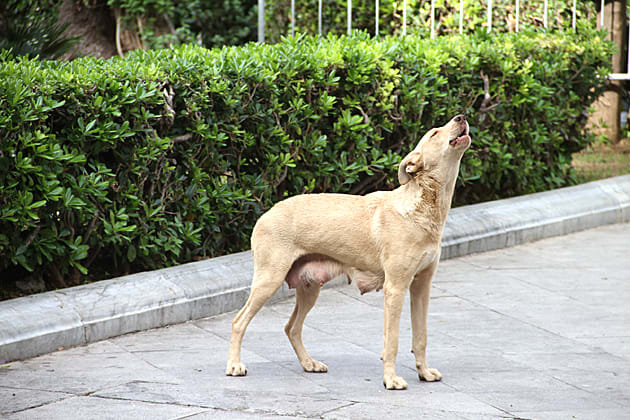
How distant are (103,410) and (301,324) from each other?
1.30 metres

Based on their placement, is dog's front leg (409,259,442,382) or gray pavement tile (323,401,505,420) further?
dog's front leg (409,259,442,382)

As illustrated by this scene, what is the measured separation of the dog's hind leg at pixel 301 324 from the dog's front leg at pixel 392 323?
49 centimetres

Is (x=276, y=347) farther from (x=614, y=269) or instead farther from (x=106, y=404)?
(x=614, y=269)

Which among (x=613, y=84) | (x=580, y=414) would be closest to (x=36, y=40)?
(x=580, y=414)

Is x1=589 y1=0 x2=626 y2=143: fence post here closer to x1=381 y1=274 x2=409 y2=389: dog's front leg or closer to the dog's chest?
the dog's chest

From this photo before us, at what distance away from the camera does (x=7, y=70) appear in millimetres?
6211

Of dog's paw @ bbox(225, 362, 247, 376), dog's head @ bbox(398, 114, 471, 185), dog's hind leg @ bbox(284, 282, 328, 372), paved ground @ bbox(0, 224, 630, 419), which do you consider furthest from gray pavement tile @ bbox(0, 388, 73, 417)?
dog's head @ bbox(398, 114, 471, 185)

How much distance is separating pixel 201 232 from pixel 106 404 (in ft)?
9.78

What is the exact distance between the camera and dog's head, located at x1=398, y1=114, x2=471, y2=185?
4.82 metres

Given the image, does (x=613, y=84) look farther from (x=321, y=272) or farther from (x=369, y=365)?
(x=321, y=272)

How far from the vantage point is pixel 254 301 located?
514 centimetres

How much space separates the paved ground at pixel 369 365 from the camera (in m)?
4.66

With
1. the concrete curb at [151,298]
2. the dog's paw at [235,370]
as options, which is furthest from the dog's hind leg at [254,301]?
the concrete curb at [151,298]

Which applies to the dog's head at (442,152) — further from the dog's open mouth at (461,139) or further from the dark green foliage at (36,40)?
the dark green foliage at (36,40)
